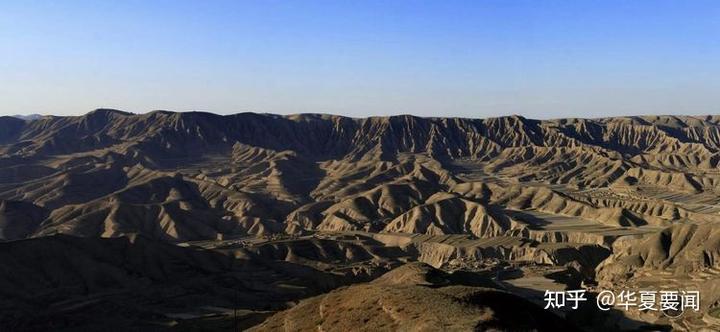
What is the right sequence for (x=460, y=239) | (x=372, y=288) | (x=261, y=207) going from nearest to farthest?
1. (x=372, y=288)
2. (x=460, y=239)
3. (x=261, y=207)

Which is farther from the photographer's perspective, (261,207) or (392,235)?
(261,207)

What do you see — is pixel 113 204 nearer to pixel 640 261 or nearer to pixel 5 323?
pixel 5 323

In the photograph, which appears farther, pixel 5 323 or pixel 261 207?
pixel 261 207

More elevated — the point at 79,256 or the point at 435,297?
the point at 435,297

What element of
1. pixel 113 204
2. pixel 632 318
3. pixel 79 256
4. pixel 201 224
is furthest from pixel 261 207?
pixel 632 318

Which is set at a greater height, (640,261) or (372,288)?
(372,288)

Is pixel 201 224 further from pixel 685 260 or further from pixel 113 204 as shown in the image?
pixel 685 260

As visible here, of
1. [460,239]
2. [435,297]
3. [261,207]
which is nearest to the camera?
[435,297]

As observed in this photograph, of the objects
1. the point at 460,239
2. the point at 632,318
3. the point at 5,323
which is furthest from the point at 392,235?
the point at 5,323

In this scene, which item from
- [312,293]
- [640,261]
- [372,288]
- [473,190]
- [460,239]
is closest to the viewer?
[372,288]
